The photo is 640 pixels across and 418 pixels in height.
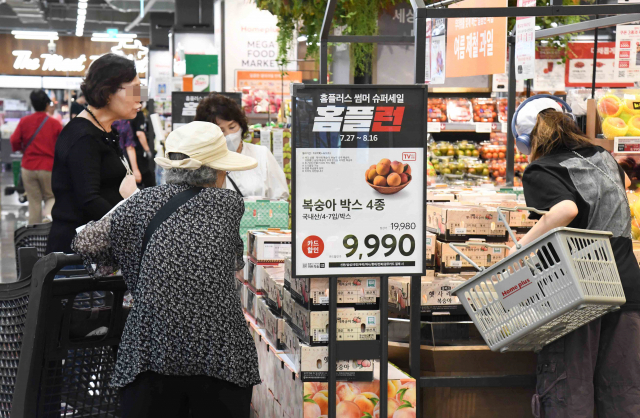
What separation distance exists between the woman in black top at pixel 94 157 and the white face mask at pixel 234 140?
139cm

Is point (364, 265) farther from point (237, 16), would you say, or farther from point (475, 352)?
point (237, 16)

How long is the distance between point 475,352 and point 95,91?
6.88ft

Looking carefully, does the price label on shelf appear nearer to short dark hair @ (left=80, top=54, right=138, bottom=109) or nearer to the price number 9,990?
short dark hair @ (left=80, top=54, right=138, bottom=109)

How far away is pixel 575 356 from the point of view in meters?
2.80

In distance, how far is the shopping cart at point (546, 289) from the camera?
240 centimetres

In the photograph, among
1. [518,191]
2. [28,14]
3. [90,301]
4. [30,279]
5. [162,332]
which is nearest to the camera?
[162,332]

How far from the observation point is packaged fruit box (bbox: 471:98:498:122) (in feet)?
26.0

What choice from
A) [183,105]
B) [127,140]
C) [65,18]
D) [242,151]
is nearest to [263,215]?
[242,151]

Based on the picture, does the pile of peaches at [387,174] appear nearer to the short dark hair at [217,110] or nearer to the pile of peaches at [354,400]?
the pile of peaches at [354,400]

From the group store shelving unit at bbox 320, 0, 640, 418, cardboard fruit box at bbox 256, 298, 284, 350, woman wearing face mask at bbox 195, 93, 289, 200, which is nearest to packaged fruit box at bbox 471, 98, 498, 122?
woman wearing face mask at bbox 195, 93, 289, 200

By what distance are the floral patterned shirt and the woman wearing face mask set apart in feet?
7.87

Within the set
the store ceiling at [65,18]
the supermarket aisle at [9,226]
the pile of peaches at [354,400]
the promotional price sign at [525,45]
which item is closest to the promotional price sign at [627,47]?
the promotional price sign at [525,45]

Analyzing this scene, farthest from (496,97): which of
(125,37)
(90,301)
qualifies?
(125,37)

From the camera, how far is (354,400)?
112 inches
